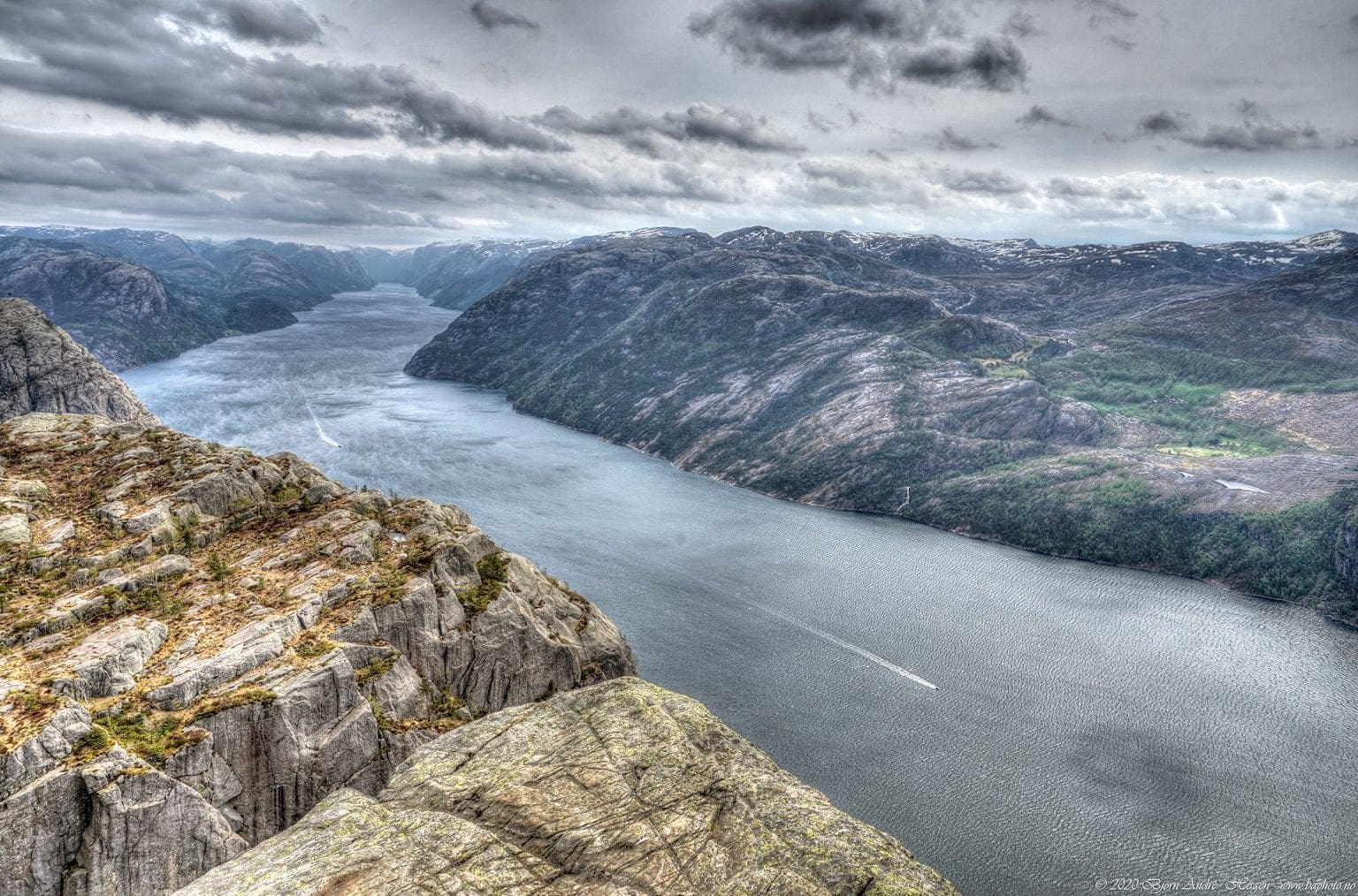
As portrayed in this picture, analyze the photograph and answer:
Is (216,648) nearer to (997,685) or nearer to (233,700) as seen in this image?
(233,700)

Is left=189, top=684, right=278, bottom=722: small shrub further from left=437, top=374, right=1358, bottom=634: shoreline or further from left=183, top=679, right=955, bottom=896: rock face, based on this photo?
left=437, top=374, right=1358, bottom=634: shoreline

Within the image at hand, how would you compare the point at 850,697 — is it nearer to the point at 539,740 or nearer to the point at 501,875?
the point at 539,740

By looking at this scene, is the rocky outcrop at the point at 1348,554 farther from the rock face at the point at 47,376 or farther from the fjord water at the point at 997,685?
the rock face at the point at 47,376

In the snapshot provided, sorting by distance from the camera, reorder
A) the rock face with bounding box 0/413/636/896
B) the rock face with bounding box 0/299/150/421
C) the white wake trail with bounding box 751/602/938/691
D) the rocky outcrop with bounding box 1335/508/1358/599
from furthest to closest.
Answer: the rocky outcrop with bounding box 1335/508/1358/599, the rock face with bounding box 0/299/150/421, the white wake trail with bounding box 751/602/938/691, the rock face with bounding box 0/413/636/896

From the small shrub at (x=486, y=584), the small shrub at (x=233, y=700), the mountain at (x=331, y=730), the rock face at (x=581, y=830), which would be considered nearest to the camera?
the rock face at (x=581, y=830)

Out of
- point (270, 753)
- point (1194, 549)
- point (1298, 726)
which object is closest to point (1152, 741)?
point (1298, 726)

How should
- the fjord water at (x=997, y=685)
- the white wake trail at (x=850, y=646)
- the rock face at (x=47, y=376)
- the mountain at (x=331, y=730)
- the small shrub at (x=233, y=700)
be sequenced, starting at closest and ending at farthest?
the mountain at (x=331, y=730)
the small shrub at (x=233, y=700)
the fjord water at (x=997, y=685)
the white wake trail at (x=850, y=646)
the rock face at (x=47, y=376)

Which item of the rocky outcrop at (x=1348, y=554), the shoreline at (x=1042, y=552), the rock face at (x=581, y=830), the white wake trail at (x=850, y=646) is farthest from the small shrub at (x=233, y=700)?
the rocky outcrop at (x=1348, y=554)

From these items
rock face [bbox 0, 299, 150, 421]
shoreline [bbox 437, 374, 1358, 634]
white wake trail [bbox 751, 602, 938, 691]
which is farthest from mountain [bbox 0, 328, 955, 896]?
shoreline [bbox 437, 374, 1358, 634]
